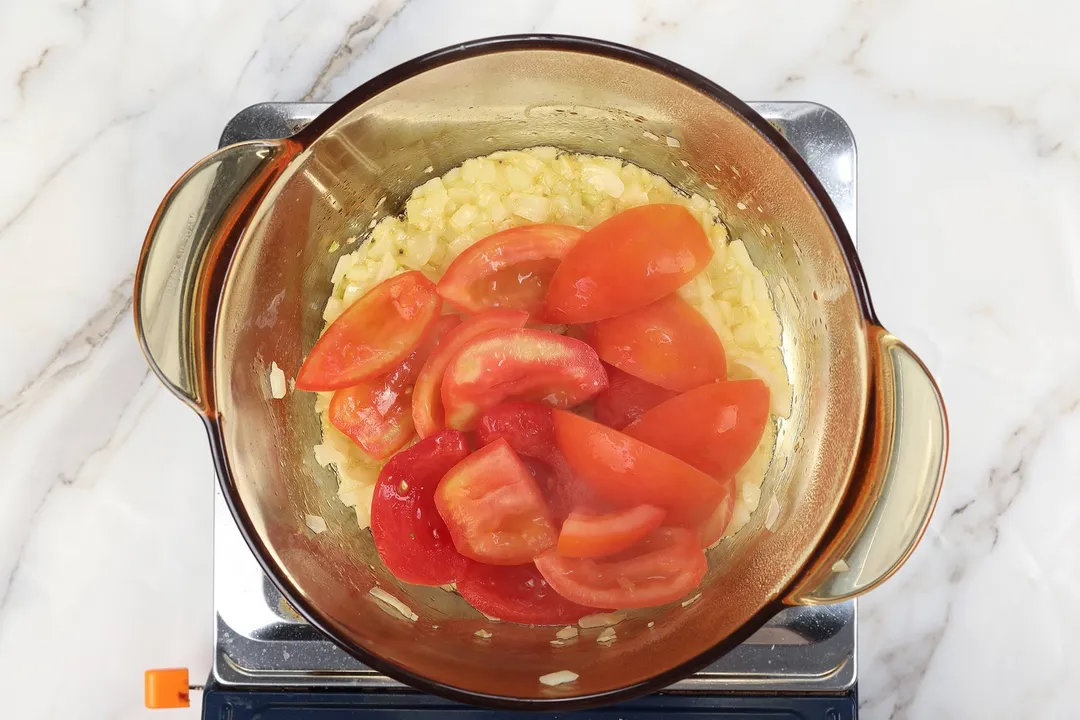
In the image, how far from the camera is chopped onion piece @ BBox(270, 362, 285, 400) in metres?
0.72

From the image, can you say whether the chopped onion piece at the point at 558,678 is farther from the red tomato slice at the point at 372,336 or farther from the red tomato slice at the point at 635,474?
the red tomato slice at the point at 372,336

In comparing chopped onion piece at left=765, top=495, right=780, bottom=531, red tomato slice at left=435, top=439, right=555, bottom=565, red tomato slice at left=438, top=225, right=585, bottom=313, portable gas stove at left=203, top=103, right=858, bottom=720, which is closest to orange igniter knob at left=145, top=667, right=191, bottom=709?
portable gas stove at left=203, top=103, right=858, bottom=720

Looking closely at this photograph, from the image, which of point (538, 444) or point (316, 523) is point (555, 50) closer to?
point (538, 444)

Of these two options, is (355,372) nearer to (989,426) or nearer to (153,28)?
(153,28)

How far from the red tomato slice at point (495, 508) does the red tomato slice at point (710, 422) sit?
0.11m

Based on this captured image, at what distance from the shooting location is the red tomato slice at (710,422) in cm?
68

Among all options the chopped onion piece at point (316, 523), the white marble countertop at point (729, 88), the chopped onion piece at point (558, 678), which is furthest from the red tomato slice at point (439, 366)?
the white marble countertop at point (729, 88)

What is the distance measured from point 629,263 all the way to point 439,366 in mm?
199

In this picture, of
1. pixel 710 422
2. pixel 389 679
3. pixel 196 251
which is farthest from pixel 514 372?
pixel 389 679

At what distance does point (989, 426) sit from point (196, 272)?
0.92 m

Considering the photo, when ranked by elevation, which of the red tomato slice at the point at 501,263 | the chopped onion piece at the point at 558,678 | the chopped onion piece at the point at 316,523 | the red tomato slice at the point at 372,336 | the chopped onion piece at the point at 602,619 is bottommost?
the chopped onion piece at the point at 558,678

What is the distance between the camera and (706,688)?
0.84 m

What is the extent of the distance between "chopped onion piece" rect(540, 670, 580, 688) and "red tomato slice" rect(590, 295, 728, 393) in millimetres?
266

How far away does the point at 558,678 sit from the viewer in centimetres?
67
